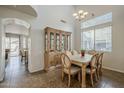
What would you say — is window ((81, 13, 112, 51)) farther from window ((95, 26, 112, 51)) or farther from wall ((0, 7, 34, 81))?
wall ((0, 7, 34, 81))

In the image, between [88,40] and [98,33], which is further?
[88,40]

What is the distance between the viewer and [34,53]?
13.2 ft

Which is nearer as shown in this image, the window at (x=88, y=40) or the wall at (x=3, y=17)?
the wall at (x=3, y=17)

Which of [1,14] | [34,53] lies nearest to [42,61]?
[34,53]

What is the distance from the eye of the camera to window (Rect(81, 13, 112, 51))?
4520mm

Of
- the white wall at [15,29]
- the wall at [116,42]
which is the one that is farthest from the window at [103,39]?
the white wall at [15,29]

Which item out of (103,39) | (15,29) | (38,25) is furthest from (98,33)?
(15,29)

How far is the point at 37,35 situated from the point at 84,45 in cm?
321

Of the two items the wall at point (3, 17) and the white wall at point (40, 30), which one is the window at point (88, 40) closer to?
the white wall at point (40, 30)

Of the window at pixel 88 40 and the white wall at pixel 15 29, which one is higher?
the white wall at pixel 15 29

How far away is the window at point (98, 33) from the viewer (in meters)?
4.52

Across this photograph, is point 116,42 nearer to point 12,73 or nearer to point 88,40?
point 88,40

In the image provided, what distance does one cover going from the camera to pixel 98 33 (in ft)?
16.4
